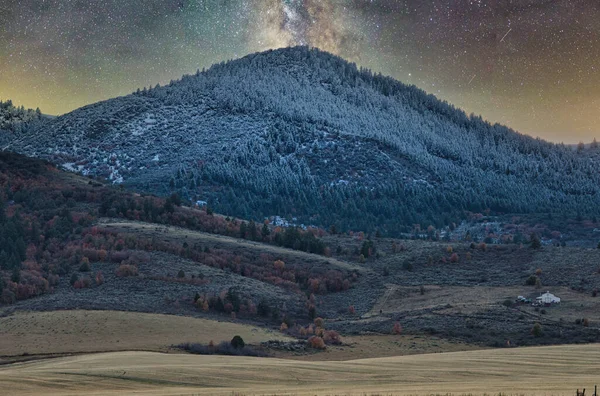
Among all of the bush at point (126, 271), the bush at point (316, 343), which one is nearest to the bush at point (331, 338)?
the bush at point (316, 343)

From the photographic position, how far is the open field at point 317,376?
128 feet

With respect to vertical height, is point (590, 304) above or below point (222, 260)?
below

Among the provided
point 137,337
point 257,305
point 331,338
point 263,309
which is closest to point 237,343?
point 137,337

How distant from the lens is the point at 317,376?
149ft

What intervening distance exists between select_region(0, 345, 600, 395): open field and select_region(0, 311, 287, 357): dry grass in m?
16.2

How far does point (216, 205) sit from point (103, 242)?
7617 cm

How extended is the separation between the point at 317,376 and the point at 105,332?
3537 centimetres

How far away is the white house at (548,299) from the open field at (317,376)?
40542 millimetres

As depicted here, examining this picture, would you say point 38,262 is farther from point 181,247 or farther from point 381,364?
point 381,364

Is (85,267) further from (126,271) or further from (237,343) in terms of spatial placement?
(237,343)

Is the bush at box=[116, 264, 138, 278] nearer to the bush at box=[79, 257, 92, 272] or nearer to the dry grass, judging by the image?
the bush at box=[79, 257, 92, 272]

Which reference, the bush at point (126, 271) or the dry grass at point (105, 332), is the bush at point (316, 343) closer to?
the dry grass at point (105, 332)

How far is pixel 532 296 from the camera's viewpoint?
99688 mm

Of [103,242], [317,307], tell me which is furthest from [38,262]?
[317,307]
